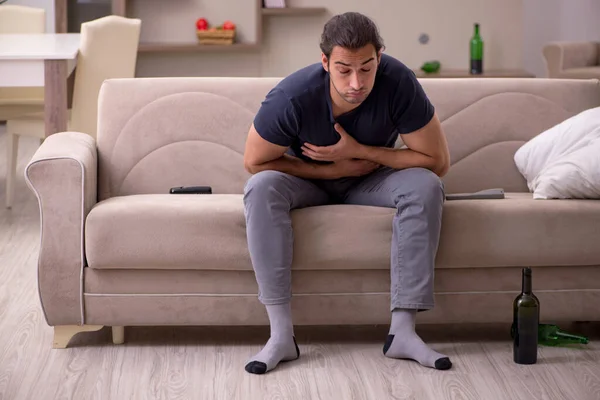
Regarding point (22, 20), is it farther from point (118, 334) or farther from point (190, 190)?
point (118, 334)

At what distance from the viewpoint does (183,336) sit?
3.05 meters

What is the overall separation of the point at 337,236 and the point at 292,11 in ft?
13.2

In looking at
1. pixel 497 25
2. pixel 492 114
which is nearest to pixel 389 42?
pixel 497 25

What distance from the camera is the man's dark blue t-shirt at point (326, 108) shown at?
2.76 m

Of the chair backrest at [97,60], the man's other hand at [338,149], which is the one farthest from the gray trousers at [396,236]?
the chair backrest at [97,60]

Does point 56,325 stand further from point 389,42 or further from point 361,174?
point 389,42

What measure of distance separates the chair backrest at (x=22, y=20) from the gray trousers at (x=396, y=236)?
344 centimetres

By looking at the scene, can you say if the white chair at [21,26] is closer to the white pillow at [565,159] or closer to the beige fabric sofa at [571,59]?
the white pillow at [565,159]

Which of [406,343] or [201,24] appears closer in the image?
A: [406,343]

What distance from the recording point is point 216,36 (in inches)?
259

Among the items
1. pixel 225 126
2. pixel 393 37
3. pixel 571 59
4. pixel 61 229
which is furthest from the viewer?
pixel 393 37

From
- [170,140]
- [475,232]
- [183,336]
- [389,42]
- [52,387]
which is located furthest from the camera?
[389,42]

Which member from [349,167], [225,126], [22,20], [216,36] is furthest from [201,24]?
[349,167]

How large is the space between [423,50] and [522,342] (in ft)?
14.4
